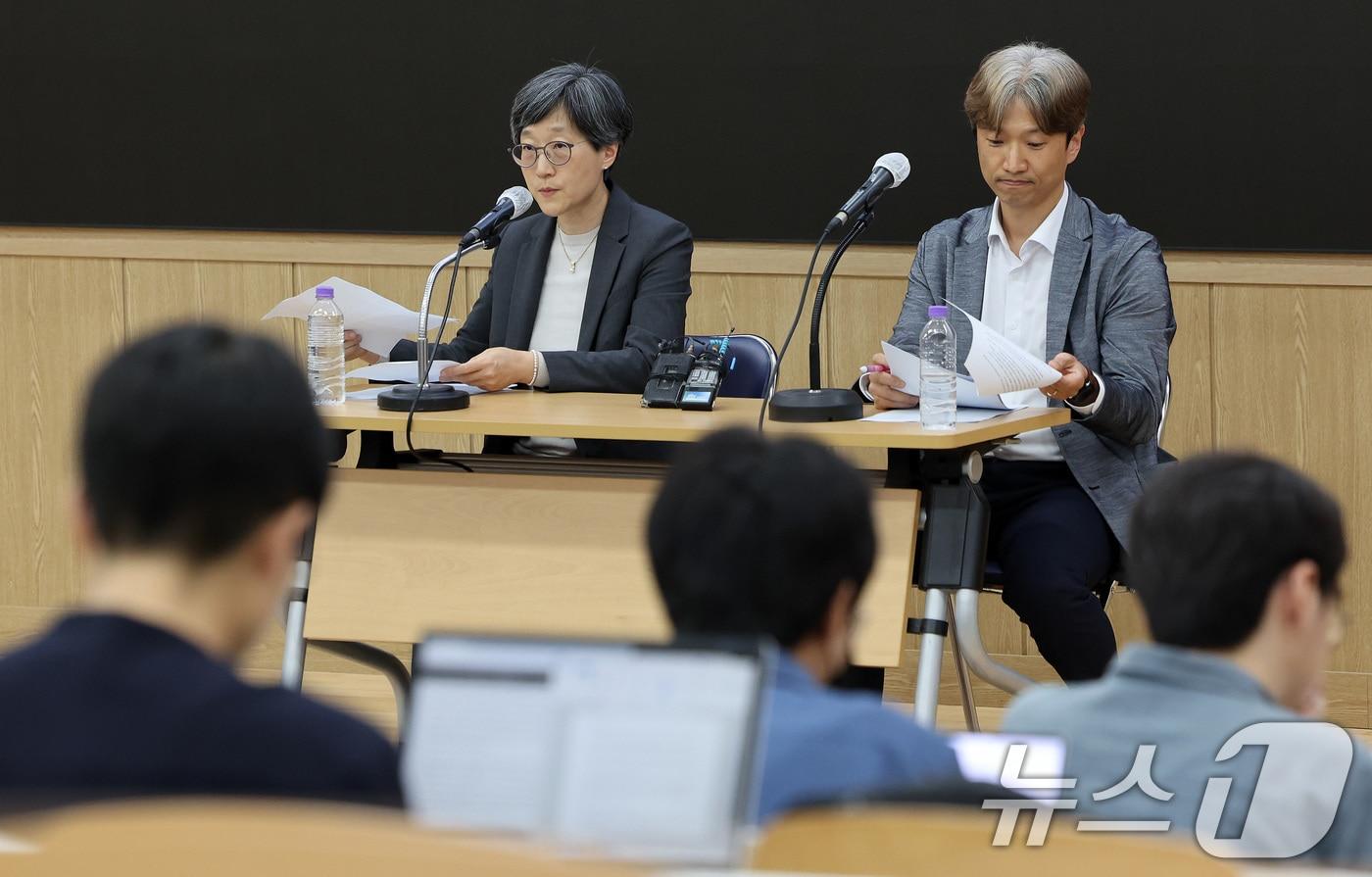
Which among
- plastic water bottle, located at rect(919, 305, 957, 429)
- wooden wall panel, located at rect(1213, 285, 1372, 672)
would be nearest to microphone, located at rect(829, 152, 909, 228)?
plastic water bottle, located at rect(919, 305, 957, 429)

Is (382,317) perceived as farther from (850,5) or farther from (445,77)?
(850,5)

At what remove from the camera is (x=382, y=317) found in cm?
288

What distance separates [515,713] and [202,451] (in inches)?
11.2

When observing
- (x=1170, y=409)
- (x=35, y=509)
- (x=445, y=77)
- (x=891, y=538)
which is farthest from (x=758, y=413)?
(x=35, y=509)

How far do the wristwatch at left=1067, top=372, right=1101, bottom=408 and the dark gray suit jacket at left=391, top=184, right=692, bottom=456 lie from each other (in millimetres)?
823

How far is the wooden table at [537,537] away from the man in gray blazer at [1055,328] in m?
0.22

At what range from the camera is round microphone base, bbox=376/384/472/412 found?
8.59ft

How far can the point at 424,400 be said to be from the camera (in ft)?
8.58

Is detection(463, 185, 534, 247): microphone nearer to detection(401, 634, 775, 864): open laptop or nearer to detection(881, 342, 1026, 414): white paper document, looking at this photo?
detection(881, 342, 1026, 414): white paper document

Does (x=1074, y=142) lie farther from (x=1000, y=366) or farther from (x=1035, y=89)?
(x=1000, y=366)

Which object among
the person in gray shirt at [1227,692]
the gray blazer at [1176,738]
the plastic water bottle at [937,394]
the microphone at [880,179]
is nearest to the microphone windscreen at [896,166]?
the microphone at [880,179]

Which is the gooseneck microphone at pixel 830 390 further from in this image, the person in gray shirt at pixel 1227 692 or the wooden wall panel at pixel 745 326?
the person in gray shirt at pixel 1227 692

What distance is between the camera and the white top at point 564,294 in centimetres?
319

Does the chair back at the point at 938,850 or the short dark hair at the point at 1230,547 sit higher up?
the short dark hair at the point at 1230,547
